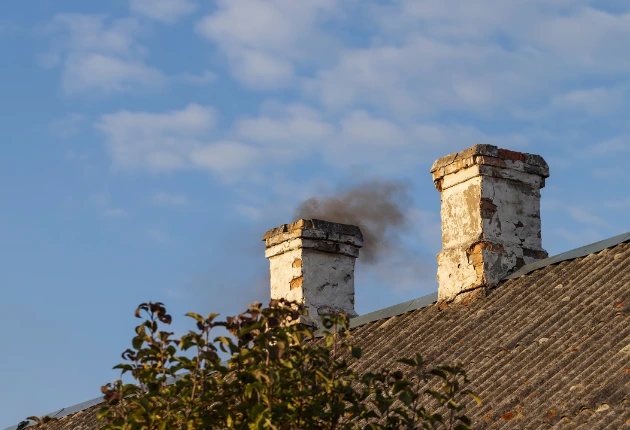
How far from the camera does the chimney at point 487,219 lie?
10.0 metres

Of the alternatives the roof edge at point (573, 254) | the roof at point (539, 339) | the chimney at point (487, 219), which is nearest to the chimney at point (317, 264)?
the roof at point (539, 339)

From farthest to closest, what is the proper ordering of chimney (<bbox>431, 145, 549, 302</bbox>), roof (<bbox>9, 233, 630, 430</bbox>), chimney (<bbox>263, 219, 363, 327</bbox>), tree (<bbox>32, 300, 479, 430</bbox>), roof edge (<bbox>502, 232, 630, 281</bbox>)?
chimney (<bbox>263, 219, 363, 327</bbox>)
chimney (<bbox>431, 145, 549, 302</bbox>)
roof edge (<bbox>502, 232, 630, 281</bbox>)
roof (<bbox>9, 233, 630, 430</bbox>)
tree (<bbox>32, 300, 479, 430</bbox>)

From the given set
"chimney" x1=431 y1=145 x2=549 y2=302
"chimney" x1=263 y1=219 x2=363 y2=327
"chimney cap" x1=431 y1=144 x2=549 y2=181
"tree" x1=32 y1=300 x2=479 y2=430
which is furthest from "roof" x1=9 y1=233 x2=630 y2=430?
"tree" x1=32 y1=300 x2=479 y2=430

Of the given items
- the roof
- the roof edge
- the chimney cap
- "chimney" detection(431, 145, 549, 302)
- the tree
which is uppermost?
the chimney cap

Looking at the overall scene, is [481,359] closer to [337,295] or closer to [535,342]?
[535,342]

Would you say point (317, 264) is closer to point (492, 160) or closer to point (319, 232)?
point (319, 232)

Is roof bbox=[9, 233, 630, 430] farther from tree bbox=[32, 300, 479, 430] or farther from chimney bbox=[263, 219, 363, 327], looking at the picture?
tree bbox=[32, 300, 479, 430]

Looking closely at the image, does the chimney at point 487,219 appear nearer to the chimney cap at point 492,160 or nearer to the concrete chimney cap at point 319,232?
the chimney cap at point 492,160

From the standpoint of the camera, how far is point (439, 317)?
987 cm

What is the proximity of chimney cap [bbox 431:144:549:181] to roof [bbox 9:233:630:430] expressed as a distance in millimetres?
1001

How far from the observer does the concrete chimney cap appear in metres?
11.5

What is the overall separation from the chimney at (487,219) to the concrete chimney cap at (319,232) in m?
1.45

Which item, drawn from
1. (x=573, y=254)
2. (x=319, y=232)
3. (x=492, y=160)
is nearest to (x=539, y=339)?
(x=573, y=254)

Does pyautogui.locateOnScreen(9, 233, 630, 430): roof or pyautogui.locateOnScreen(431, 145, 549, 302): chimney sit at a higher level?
pyautogui.locateOnScreen(431, 145, 549, 302): chimney
